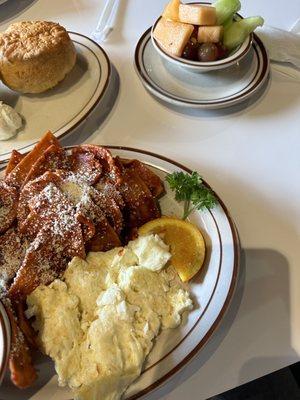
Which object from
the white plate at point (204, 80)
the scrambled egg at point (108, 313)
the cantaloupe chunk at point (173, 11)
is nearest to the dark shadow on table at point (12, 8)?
the white plate at point (204, 80)

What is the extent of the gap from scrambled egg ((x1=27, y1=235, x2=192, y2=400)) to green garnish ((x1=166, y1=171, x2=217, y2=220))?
134mm

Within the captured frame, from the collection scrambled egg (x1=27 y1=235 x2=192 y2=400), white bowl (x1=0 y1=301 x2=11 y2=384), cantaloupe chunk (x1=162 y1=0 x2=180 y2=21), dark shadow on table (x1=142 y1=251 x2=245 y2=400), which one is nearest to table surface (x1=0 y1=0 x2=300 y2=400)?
dark shadow on table (x1=142 y1=251 x2=245 y2=400)

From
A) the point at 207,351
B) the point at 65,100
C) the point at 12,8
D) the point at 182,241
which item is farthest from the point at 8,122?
the point at 207,351

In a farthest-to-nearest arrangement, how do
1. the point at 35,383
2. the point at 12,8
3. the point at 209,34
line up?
1. the point at 12,8
2. the point at 209,34
3. the point at 35,383

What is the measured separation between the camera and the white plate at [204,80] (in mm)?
1486

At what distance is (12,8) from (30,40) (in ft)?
1.84

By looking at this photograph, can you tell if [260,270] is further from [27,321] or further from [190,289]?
[27,321]

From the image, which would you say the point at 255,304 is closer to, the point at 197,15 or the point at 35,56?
the point at 197,15

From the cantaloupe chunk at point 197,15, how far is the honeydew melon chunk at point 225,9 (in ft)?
0.06

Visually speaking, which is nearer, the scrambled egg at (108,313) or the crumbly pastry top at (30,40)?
the scrambled egg at (108,313)

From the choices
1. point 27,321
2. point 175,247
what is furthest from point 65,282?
point 175,247

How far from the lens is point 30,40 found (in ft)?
5.06

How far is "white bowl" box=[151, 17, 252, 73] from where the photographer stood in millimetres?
1489

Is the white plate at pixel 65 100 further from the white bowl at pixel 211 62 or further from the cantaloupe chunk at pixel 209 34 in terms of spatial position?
the cantaloupe chunk at pixel 209 34
